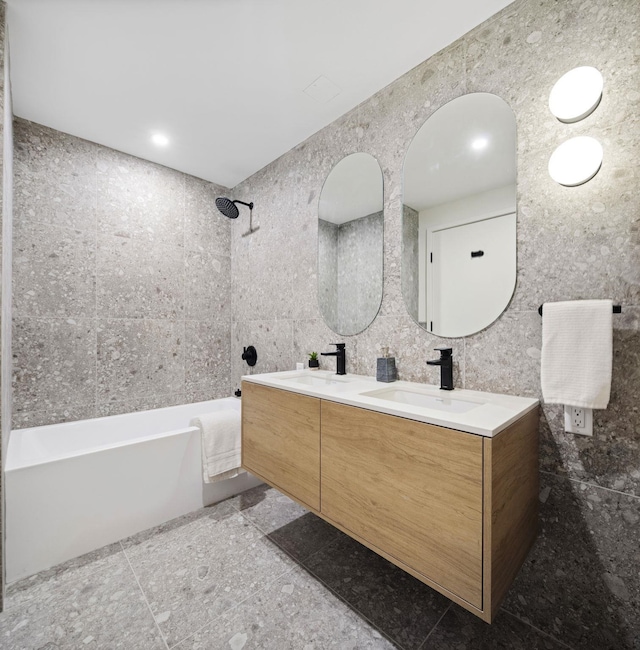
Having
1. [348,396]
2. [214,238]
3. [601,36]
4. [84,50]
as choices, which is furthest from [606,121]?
[214,238]

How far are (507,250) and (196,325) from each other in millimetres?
2441

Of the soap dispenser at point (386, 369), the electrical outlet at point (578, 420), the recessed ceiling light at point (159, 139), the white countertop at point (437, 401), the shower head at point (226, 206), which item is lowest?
the electrical outlet at point (578, 420)

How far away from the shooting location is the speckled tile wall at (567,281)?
1.08m

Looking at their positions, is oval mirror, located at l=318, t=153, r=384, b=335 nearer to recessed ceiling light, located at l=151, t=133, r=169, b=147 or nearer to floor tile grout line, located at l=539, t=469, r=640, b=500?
floor tile grout line, located at l=539, t=469, r=640, b=500

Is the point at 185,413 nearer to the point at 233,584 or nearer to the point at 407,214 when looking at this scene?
the point at 233,584

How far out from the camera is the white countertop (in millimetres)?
932

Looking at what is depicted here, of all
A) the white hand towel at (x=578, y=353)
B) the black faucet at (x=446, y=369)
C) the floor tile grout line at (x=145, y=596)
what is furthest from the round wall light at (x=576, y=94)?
the floor tile grout line at (x=145, y=596)

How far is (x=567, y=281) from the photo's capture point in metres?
1.20

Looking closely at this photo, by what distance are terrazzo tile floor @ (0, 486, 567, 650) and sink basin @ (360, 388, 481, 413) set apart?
31.8 inches

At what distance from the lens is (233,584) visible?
1.47m

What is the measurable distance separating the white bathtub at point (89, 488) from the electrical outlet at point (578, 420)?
6.44ft

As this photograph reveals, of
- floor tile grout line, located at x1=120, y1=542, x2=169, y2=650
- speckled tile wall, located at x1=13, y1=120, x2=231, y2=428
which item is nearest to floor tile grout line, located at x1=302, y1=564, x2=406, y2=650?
floor tile grout line, located at x1=120, y1=542, x2=169, y2=650

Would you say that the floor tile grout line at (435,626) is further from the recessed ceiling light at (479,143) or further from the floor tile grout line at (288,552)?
the recessed ceiling light at (479,143)

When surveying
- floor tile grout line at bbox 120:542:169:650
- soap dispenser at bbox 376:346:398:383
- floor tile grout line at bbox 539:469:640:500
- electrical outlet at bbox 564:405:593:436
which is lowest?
floor tile grout line at bbox 120:542:169:650
